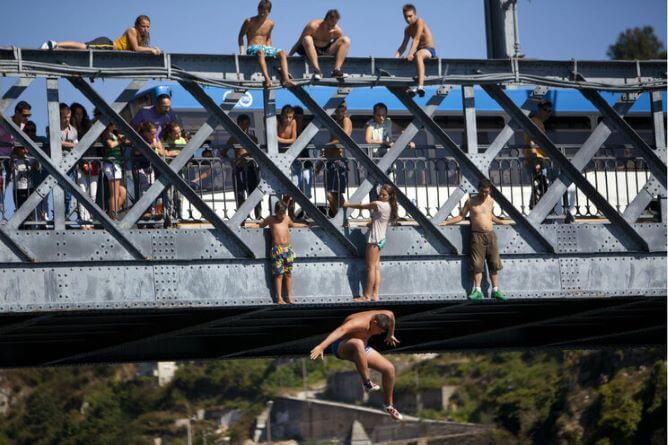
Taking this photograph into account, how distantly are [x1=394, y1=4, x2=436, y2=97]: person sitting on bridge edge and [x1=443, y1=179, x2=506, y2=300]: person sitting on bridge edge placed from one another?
171 cm

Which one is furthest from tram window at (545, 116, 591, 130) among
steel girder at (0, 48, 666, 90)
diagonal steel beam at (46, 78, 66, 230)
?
diagonal steel beam at (46, 78, 66, 230)

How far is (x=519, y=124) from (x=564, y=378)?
6917cm

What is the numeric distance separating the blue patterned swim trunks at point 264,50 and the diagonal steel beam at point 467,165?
178 centimetres

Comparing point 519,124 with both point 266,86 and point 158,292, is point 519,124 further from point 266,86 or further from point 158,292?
point 158,292

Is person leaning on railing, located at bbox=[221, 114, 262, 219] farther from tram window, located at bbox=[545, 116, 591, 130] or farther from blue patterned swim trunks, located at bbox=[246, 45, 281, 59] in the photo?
tram window, located at bbox=[545, 116, 591, 130]

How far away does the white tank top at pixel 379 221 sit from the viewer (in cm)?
1888

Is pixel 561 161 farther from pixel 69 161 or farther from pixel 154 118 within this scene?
pixel 69 161

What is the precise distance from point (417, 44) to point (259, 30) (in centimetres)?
238

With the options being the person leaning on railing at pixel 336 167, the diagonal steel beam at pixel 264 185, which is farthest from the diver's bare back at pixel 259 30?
the diagonal steel beam at pixel 264 185

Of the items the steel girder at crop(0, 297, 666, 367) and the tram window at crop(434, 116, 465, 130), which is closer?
the steel girder at crop(0, 297, 666, 367)

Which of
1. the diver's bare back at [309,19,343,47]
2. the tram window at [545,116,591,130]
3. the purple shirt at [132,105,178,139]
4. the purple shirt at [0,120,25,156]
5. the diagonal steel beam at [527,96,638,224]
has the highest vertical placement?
the diver's bare back at [309,19,343,47]

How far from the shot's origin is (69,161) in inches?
699

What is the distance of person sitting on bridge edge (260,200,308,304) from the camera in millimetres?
18656

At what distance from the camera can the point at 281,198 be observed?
62.3 ft
